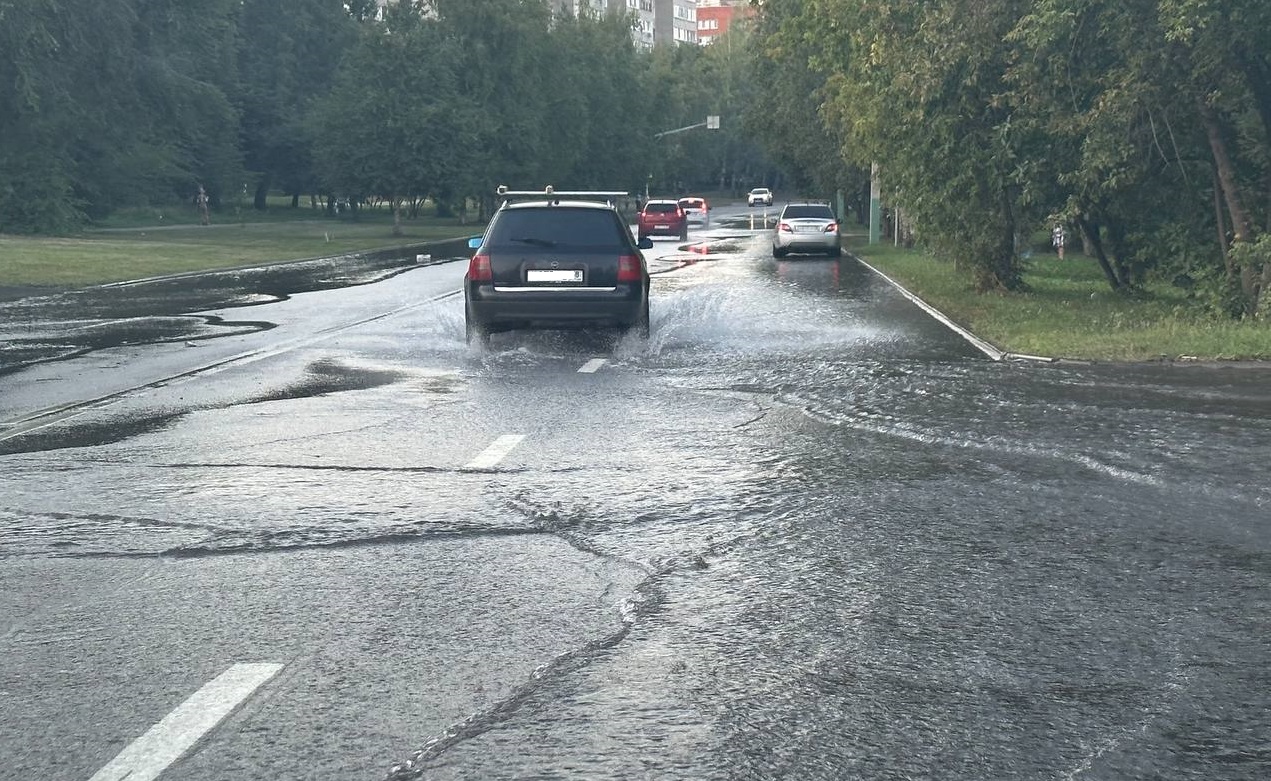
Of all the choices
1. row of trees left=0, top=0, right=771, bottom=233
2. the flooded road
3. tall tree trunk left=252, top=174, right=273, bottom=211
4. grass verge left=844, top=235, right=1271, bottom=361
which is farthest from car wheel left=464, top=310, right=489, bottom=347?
tall tree trunk left=252, top=174, right=273, bottom=211

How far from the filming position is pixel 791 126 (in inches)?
2389

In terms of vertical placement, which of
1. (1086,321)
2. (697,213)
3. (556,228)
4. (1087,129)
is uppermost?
(1087,129)

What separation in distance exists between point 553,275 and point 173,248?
35968 mm

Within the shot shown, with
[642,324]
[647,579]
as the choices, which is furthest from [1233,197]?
[647,579]

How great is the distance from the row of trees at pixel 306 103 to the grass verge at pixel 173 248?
281 centimetres

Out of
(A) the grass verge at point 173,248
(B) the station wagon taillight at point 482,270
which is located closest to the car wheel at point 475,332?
(B) the station wagon taillight at point 482,270

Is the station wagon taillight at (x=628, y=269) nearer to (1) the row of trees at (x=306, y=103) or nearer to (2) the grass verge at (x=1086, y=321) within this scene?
(2) the grass verge at (x=1086, y=321)

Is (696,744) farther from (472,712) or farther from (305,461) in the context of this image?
(305,461)

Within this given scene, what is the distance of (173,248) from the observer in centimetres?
5072

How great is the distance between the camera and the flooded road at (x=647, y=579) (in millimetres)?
4719

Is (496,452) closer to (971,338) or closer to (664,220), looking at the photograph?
(971,338)

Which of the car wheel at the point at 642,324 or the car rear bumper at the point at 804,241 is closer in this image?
the car wheel at the point at 642,324

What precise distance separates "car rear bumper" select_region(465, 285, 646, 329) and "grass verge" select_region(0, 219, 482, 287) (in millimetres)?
16561

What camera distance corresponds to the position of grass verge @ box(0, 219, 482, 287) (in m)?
35.2
